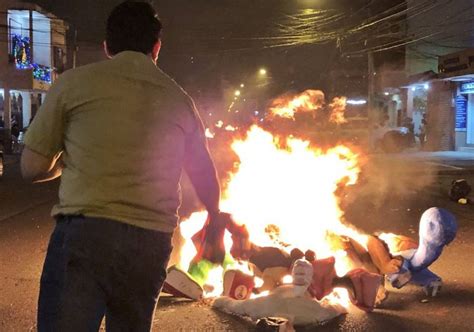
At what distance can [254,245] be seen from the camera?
17.9 ft

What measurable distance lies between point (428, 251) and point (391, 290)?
560mm

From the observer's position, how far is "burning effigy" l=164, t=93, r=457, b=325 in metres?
4.79

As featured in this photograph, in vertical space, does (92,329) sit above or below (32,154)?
below

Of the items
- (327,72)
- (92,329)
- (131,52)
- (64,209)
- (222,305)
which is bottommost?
(222,305)

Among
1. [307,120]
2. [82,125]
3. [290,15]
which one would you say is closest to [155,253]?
[82,125]

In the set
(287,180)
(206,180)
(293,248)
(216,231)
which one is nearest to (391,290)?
(293,248)

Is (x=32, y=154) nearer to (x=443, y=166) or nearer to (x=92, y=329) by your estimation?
(x=92, y=329)

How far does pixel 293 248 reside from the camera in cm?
568

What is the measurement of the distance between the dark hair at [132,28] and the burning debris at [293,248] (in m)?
1.41

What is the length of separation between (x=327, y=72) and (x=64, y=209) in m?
43.2

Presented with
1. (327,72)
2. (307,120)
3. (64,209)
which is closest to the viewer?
(64,209)

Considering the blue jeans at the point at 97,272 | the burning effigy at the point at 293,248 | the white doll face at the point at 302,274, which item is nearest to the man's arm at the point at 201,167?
the blue jeans at the point at 97,272

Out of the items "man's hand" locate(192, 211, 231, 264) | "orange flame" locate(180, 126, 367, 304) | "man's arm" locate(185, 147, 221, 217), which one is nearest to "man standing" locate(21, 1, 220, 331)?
"man's arm" locate(185, 147, 221, 217)

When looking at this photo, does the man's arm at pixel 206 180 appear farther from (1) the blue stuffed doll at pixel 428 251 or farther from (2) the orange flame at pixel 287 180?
(2) the orange flame at pixel 287 180
